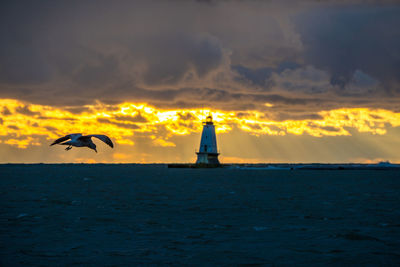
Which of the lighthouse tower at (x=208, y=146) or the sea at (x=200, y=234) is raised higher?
the lighthouse tower at (x=208, y=146)

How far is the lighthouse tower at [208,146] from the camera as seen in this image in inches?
5950

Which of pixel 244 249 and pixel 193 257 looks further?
pixel 244 249

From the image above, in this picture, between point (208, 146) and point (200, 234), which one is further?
point (208, 146)

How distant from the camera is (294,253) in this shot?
3103 centimetres

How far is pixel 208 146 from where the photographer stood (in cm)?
15375

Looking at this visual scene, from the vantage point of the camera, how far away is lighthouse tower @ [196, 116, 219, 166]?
151125mm

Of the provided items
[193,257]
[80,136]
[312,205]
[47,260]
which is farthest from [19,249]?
[312,205]

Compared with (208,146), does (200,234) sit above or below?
below

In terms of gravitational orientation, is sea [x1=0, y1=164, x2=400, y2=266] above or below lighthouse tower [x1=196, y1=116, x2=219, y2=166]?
below

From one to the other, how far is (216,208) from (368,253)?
26.6 metres

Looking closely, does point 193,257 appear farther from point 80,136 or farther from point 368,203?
point 368,203

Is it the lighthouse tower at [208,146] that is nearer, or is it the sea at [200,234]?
the sea at [200,234]

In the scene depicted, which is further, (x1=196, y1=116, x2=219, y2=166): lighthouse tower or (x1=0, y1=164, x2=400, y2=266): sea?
(x1=196, y1=116, x2=219, y2=166): lighthouse tower

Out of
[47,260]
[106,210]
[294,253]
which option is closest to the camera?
[47,260]
